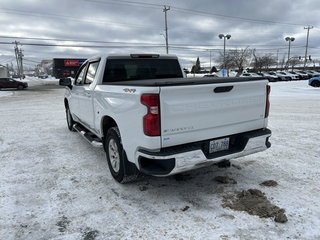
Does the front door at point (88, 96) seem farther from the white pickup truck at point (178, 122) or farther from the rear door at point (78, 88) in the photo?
the white pickup truck at point (178, 122)

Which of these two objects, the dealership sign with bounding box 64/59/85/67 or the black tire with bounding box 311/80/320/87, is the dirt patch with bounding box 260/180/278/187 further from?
the dealership sign with bounding box 64/59/85/67

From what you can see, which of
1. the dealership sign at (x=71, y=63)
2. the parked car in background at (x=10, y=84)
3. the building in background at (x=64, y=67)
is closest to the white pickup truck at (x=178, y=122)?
the parked car in background at (x=10, y=84)

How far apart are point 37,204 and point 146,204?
145 centimetres

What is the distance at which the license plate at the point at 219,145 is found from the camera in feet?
11.0

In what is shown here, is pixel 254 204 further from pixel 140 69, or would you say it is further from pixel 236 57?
pixel 236 57

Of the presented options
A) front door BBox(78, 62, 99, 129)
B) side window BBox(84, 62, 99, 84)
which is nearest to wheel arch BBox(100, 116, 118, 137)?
front door BBox(78, 62, 99, 129)

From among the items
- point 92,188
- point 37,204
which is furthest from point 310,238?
point 37,204

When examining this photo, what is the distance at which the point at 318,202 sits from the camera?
327 centimetres

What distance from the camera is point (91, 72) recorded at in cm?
512

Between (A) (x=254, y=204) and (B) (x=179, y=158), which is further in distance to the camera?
(A) (x=254, y=204)

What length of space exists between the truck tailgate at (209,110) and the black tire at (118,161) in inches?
34.9

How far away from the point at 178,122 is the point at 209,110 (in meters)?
0.48

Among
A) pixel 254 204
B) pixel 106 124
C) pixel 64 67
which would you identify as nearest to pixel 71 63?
pixel 64 67

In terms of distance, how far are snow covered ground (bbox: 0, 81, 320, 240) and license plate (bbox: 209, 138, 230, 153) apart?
2.16ft
